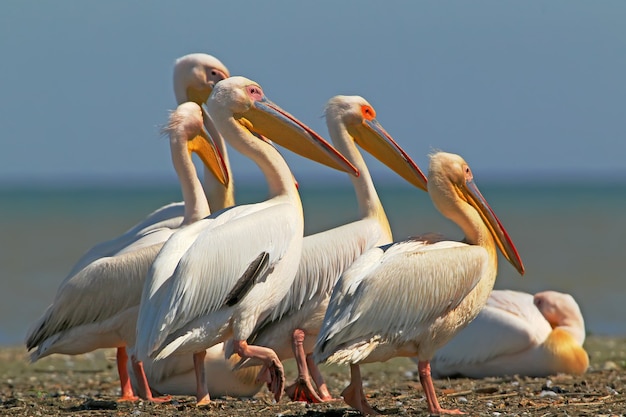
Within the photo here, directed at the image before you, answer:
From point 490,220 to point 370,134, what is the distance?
1.78 meters

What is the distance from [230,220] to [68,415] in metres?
1.39

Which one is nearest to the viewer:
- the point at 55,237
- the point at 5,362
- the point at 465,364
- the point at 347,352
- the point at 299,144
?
the point at 347,352

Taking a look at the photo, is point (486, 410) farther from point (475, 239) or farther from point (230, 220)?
point (230, 220)

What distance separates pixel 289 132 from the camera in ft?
24.1

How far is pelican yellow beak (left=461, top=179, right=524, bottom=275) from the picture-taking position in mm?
6566

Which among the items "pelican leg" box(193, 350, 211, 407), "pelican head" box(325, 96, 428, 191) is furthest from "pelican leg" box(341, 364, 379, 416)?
"pelican head" box(325, 96, 428, 191)

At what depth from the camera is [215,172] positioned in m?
8.34

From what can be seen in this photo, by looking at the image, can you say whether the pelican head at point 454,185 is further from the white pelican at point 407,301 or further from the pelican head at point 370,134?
the pelican head at point 370,134

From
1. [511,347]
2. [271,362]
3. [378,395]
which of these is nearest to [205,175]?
[378,395]

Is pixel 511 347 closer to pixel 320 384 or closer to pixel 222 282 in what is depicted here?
pixel 320 384

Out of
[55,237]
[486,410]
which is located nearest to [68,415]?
[486,410]

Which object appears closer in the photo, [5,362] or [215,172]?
[215,172]

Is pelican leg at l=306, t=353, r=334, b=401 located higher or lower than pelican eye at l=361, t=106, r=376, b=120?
lower

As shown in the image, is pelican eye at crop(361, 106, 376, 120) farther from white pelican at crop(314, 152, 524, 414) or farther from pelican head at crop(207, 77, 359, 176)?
white pelican at crop(314, 152, 524, 414)
